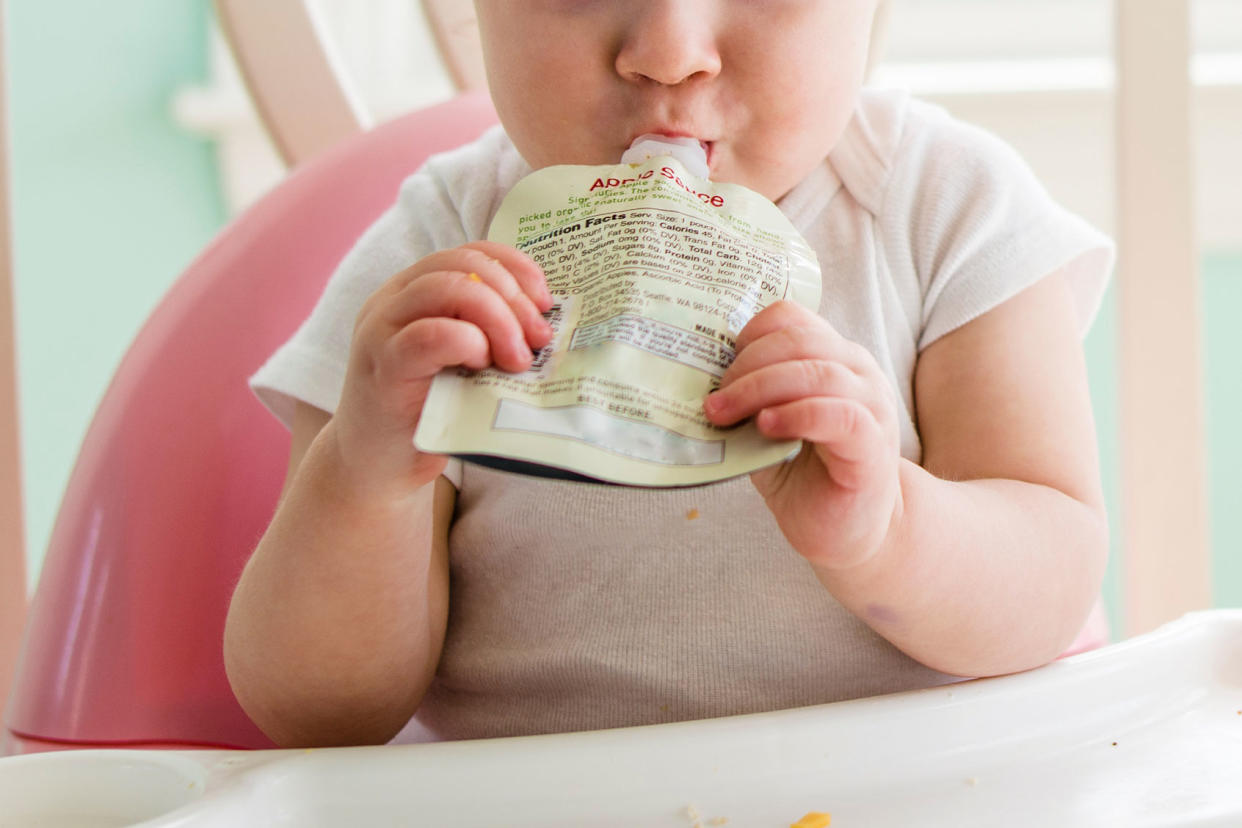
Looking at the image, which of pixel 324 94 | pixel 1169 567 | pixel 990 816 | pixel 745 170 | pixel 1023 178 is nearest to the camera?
pixel 990 816

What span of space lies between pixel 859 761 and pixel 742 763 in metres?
0.04

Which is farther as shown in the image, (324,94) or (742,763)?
(324,94)

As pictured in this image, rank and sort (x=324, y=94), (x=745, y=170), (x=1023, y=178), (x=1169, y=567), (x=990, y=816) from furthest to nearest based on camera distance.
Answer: (x=324, y=94)
(x=1169, y=567)
(x=1023, y=178)
(x=745, y=170)
(x=990, y=816)

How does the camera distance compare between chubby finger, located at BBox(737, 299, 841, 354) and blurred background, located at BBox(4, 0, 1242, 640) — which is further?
blurred background, located at BBox(4, 0, 1242, 640)

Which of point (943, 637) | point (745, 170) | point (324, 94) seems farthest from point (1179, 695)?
point (324, 94)

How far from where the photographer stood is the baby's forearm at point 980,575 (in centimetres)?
47

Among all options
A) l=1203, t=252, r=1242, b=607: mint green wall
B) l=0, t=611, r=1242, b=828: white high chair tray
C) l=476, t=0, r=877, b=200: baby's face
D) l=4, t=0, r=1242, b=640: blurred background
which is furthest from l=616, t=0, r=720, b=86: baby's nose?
l=1203, t=252, r=1242, b=607: mint green wall

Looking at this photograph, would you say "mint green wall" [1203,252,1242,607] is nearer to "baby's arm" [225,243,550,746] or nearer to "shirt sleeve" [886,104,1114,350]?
"shirt sleeve" [886,104,1114,350]

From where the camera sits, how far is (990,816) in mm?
410

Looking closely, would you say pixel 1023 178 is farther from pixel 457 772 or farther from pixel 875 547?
pixel 457 772

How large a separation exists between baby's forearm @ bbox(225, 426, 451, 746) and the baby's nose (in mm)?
181

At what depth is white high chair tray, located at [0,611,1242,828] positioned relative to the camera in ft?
1.36

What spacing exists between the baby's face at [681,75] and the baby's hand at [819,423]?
5.7 inches

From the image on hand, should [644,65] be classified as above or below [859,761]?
above
